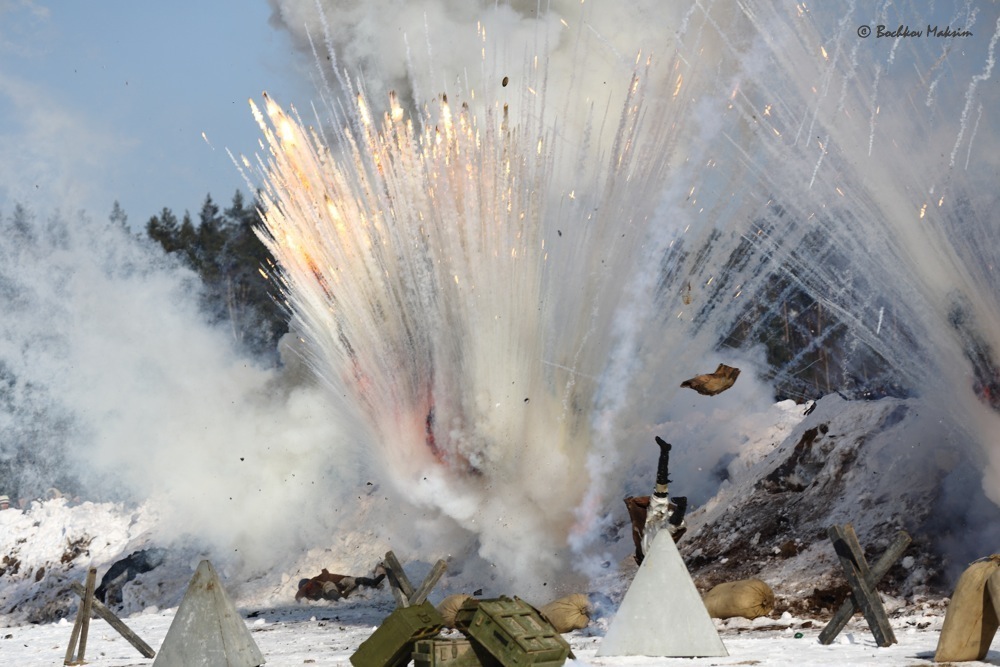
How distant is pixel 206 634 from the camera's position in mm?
16172

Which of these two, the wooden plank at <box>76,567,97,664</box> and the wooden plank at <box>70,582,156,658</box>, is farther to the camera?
the wooden plank at <box>76,567,97,664</box>

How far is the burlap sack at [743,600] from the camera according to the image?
1997 centimetres

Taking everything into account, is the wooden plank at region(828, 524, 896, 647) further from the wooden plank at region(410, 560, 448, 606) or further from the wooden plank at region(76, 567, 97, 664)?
the wooden plank at region(76, 567, 97, 664)

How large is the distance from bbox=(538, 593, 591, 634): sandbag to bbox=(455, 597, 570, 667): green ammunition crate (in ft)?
25.2

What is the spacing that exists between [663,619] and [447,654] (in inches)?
131

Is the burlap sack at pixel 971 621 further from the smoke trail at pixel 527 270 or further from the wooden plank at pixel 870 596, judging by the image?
the smoke trail at pixel 527 270

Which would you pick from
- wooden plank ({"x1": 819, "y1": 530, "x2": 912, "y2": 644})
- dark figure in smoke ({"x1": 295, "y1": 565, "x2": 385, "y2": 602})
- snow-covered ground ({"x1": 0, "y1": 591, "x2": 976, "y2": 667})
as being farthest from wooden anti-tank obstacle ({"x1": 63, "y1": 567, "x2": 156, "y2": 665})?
wooden plank ({"x1": 819, "y1": 530, "x2": 912, "y2": 644})

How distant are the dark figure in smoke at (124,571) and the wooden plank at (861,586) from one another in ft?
69.9

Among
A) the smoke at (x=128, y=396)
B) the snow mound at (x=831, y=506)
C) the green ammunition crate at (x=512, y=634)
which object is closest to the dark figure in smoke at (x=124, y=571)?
the smoke at (x=128, y=396)

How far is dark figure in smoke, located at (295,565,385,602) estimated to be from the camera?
28766 mm

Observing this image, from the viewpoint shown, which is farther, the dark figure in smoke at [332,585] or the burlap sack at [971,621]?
the dark figure in smoke at [332,585]

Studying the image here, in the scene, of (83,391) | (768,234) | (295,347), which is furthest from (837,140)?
(83,391)

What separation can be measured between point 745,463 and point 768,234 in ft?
17.8

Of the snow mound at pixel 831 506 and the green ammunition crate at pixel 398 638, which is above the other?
the snow mound at pixel 831 506
